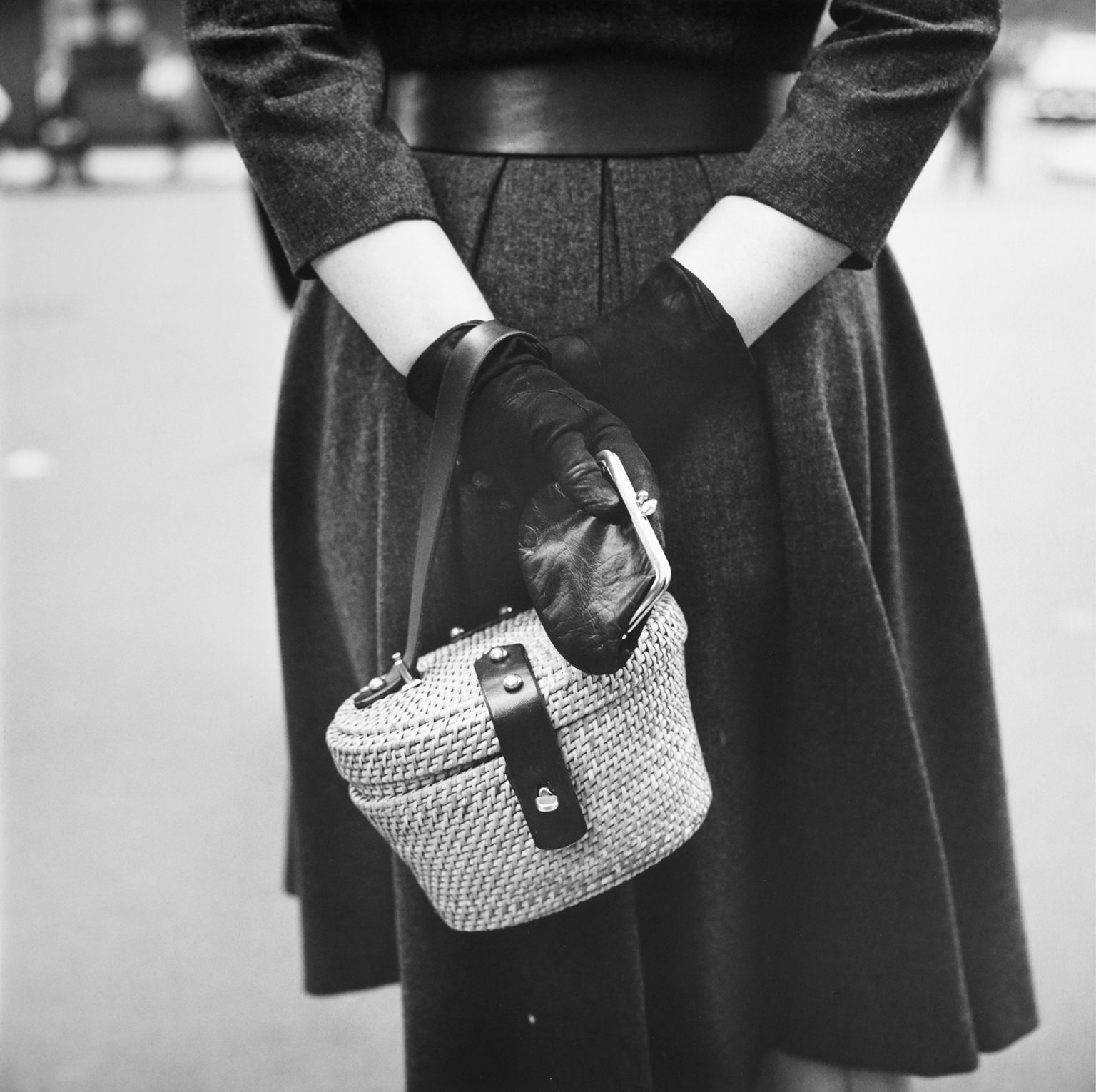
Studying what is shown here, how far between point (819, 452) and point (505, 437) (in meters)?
0.24

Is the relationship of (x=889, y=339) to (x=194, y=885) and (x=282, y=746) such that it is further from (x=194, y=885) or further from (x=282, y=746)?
(x=282, y=746)

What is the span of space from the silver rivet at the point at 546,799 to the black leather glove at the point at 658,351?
0.25 metres

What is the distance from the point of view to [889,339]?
1.00m

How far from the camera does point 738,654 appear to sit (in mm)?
916

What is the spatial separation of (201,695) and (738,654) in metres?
1.65

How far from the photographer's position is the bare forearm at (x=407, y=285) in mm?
799

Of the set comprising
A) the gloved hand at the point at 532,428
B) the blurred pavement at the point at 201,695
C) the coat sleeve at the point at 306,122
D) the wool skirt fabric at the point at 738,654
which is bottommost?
the blurred pavement at the point at 201,695

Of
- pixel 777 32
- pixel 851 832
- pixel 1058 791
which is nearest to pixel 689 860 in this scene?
pixel 851 832

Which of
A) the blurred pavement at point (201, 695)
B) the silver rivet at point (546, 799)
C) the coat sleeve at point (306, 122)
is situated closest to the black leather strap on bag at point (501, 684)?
the silver rivet at point (546, 799)

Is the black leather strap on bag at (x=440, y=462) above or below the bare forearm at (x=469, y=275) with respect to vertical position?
below

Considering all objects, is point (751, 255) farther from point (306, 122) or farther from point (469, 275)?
point (306, 122)

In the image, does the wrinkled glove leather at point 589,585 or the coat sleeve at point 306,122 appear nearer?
the wrinkled glove leather at point 589,585

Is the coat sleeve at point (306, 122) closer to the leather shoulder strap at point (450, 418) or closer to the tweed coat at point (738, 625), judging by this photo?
the tweed coat at point (738, 625)

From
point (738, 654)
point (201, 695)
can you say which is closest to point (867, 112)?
point (738, 654)
